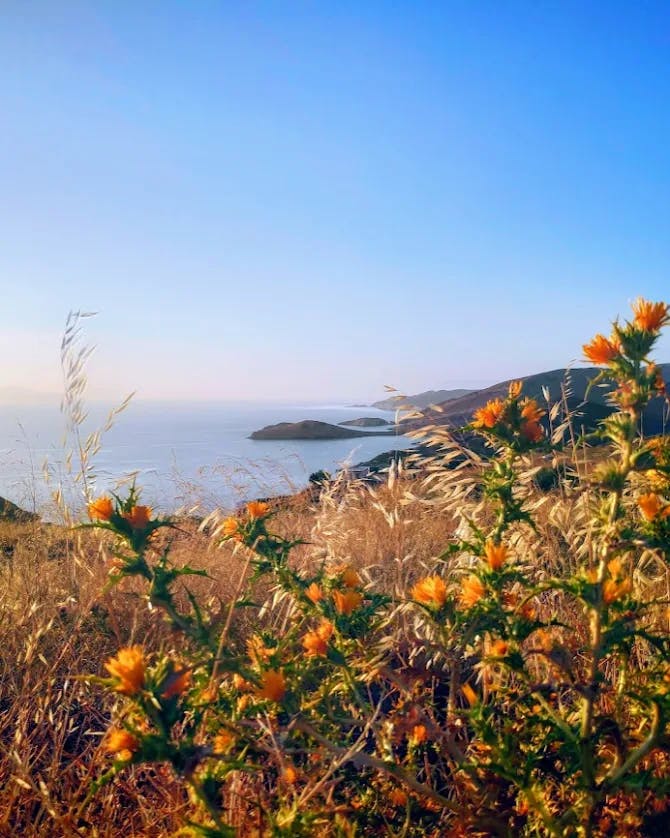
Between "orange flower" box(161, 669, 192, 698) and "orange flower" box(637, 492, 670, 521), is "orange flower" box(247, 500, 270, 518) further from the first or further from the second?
"orange flower" box(637, 492, 670, 521)

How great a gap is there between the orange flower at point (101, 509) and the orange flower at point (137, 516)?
0.04 meters

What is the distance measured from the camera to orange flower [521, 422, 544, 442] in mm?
1557

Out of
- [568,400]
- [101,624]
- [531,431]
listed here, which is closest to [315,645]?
[531,431]

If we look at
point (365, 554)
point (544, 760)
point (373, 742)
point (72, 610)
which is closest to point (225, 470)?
point (365, 554)

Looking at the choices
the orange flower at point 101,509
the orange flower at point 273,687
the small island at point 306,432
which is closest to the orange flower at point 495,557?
the orange flower at point 273,687

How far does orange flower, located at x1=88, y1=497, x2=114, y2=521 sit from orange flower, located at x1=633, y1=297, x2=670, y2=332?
3.95 feet

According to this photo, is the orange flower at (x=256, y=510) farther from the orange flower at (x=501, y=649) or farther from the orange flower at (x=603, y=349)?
the orange flower at (x=603, y=349)

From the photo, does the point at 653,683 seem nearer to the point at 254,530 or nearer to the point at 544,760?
the point at 544,760

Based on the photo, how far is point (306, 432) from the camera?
30.2 ft

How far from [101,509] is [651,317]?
1.25 m

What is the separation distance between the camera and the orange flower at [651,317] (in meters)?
1.38

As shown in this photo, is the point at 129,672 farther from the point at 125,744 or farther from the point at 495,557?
the point at 495,557

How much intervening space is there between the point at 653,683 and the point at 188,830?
96 cm

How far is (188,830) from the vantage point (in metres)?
1.08
